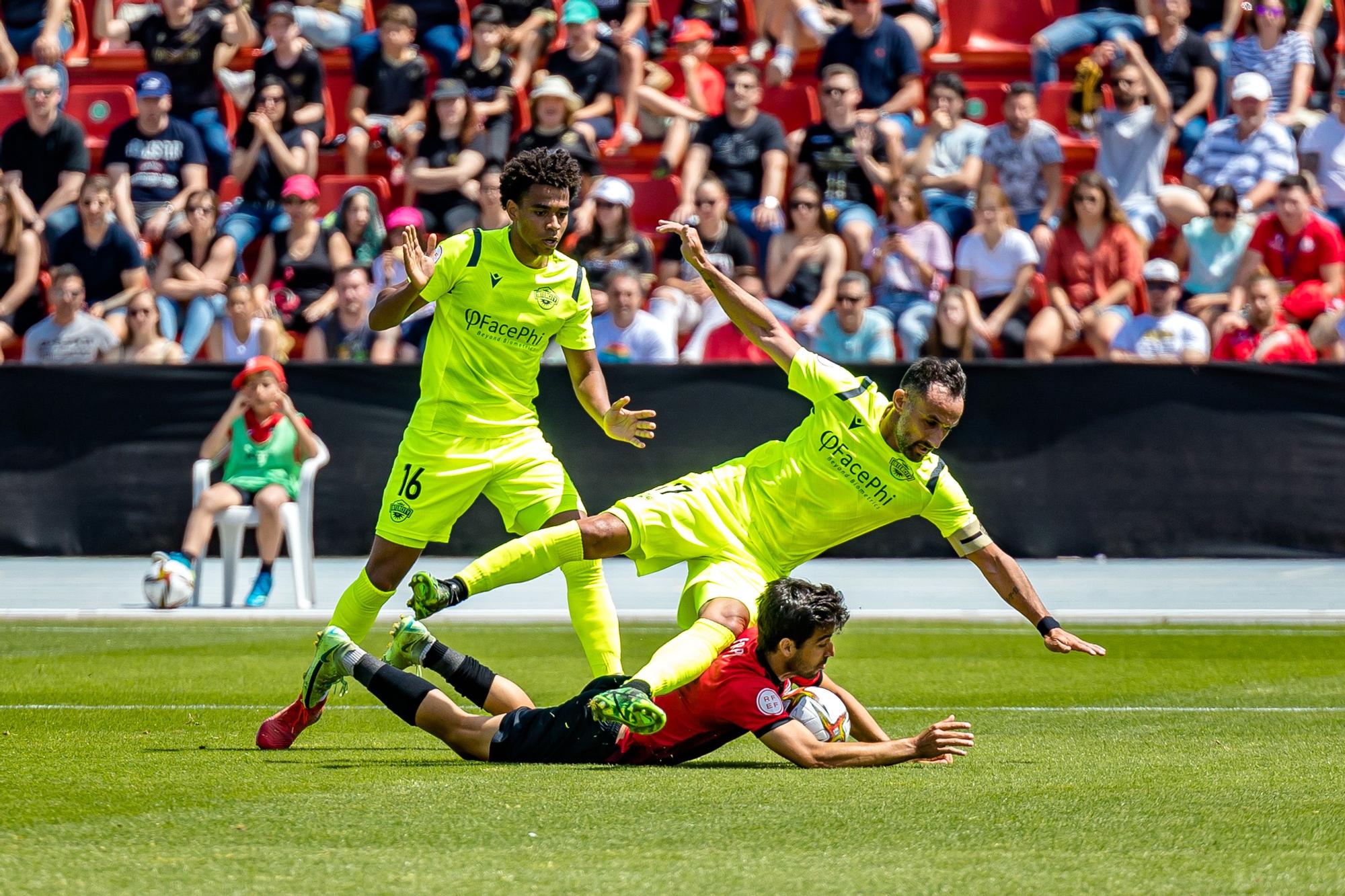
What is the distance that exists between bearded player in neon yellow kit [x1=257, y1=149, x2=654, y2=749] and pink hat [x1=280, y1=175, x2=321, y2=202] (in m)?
9.33

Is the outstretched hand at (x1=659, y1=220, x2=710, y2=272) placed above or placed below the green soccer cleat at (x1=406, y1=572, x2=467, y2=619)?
above

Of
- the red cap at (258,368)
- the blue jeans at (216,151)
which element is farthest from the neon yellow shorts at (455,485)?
the blue jeans at (216,151)

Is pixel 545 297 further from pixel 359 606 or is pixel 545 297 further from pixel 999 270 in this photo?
pixel 999 270

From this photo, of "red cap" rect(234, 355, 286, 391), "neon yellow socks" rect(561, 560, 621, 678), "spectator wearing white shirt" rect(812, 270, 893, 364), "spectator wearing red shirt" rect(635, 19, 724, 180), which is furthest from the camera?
"spectator wearing red shirt" rect(635, 19, 724, 180)

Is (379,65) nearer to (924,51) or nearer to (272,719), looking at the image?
(924,51)

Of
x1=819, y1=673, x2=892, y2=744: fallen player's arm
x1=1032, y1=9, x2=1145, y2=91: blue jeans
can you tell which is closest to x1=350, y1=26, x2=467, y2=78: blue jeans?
x1=1032, y1=9, x2=1145, y2=91: blue jeans

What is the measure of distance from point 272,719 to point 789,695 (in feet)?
6.49

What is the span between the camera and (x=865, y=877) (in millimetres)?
4602

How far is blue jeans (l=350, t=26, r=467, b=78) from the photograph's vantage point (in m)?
18.8

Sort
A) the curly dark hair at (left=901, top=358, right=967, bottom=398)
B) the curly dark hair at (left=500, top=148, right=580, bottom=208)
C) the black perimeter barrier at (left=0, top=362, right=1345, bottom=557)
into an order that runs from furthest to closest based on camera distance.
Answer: the black perimeter barrier at (left=0, top=362, right=1345, bottom=557)
the curly dark hair at (left=500, top=148, right=580, bottom=208)
the curly dark hair at (left=901, top=358, right=967, bottom=398)

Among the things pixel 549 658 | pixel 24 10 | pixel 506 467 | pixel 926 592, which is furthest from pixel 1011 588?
pixel 24 10

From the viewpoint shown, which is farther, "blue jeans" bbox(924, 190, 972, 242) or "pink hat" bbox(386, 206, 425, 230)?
"blue jeans" bbox(924, 190, 972, 242)

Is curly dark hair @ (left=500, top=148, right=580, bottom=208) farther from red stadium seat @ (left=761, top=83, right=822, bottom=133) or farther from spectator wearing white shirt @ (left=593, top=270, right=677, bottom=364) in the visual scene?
red stadium seat @ (left=761, top=83, right=822, bottom=133)

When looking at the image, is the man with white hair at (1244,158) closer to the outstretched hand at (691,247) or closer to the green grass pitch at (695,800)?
the green grass pitch at (695,800)
